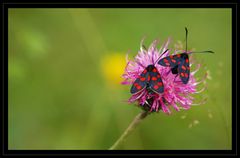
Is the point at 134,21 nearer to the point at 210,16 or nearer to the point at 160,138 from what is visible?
the point at 210,16

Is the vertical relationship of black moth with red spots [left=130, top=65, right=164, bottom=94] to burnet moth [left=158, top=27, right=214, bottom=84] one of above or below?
below

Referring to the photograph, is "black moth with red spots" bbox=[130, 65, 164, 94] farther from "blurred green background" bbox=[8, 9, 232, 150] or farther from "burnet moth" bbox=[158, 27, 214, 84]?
"blurred green background" bbox=[8, 9, 232, 150]

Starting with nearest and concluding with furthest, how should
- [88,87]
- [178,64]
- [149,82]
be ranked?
[149,82]
[178,64]
[88,87]

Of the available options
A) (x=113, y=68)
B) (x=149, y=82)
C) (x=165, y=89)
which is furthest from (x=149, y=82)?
(x=113, y=68)

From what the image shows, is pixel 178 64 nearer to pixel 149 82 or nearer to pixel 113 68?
pixel 149 82

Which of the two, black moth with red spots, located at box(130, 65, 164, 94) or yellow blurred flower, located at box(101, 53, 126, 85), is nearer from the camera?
black moth with red spots, located at box(130, 65, 164, 94)

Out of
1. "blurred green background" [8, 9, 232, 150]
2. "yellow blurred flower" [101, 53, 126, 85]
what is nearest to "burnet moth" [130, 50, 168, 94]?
"blurred green background" [8, 9, 232, 150]

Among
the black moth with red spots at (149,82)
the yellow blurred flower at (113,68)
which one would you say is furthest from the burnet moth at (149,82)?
the yellow blurred flower at (113,68)
